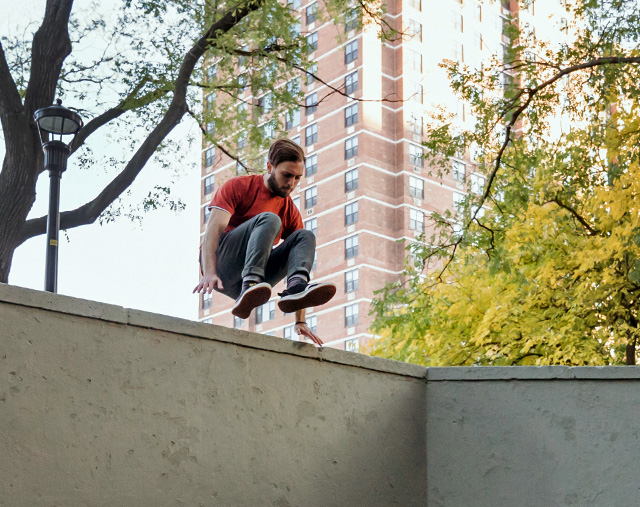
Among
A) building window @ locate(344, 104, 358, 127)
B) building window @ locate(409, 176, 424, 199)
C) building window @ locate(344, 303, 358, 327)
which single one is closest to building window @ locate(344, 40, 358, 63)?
building window @ locate(344, 104, 358, 127)

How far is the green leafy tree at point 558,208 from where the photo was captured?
13859 millimetres

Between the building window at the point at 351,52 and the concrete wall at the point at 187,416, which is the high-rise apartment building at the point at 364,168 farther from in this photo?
the concrete wall at the point at 187,416

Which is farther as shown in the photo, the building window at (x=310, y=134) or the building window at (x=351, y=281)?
the building window at (x=310, y=134)

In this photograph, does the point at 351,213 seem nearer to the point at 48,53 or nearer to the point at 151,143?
the point at 151,143

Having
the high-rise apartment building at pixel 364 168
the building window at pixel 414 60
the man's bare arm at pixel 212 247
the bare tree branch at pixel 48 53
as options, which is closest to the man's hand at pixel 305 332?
the man's bare arm at pixel 212 247

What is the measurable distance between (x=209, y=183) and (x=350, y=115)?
13.0 m

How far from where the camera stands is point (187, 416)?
4.56m

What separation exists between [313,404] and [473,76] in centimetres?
1124

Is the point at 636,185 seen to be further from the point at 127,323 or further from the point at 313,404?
the point at 127,323

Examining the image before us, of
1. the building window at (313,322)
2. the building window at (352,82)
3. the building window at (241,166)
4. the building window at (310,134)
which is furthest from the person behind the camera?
the building window at (310,134)

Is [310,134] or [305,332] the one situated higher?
[310,134]

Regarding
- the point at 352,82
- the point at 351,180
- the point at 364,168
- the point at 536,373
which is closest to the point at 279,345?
the point at 536,373

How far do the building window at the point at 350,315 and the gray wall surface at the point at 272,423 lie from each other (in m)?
50.6

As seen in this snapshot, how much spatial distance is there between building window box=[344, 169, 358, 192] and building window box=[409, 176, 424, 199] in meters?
3.84
